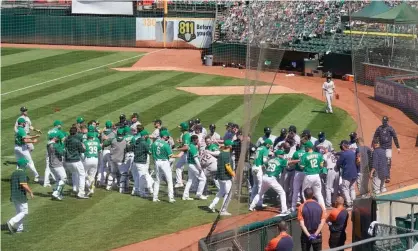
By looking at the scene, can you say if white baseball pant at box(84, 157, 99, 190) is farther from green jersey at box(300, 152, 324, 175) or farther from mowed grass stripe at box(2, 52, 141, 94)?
mowed grass stripe at box(2, 52, 141, 94)

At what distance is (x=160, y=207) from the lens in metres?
14.9

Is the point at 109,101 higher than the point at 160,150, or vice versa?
the point at 160,150

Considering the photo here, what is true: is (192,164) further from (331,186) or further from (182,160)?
(331,186)

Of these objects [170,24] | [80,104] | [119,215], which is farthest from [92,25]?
[119,215]

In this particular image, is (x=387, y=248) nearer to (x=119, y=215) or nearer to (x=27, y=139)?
(x=119, y=215)

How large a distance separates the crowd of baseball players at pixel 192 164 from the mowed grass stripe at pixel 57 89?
24.5ft

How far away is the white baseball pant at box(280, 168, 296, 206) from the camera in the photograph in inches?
590

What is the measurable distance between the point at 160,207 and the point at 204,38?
1991cm

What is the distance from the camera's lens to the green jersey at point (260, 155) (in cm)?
1446

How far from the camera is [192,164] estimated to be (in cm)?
1538

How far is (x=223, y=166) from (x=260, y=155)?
0.70 m

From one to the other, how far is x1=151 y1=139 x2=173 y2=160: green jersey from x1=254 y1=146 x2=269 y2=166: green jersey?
1716mm

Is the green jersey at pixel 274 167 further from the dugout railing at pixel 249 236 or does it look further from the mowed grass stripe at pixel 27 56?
the mowed grass stripe at pixel 27 56

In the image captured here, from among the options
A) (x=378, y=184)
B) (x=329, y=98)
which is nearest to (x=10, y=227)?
(x=378, y=184)
